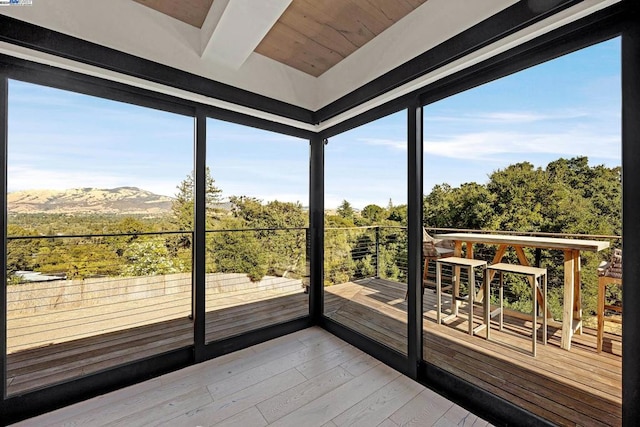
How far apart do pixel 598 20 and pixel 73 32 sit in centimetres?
286

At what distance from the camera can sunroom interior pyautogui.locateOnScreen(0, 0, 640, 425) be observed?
1586 mm

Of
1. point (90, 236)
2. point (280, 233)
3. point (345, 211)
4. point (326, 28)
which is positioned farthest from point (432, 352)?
point (90, 236)

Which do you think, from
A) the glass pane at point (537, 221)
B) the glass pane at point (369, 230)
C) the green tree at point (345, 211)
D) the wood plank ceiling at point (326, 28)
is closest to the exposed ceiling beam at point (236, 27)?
the wood plank ceiling at point (326, 28)

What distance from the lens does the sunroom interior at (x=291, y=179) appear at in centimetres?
159

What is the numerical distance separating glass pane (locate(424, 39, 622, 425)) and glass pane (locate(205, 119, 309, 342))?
1455 mm

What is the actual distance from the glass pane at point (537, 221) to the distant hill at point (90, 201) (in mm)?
2592

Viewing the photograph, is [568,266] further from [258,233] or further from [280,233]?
[258,233]

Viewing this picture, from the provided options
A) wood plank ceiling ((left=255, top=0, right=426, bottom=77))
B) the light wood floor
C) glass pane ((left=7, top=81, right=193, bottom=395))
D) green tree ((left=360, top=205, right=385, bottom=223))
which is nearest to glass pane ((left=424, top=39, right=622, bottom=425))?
the light wood floor

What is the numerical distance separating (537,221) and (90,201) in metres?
3.67

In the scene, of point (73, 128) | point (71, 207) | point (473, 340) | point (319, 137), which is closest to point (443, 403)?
point (473, 340)

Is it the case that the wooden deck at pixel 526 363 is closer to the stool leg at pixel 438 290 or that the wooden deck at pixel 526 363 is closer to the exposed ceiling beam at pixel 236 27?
the stool leg at pixel 438 290

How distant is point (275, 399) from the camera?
1825mm

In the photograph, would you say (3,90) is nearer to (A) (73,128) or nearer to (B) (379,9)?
(A) (73,128)

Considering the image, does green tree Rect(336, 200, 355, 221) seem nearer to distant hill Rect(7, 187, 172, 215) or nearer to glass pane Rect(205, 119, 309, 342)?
glass pane Rect(205, 119, 309, 342)
